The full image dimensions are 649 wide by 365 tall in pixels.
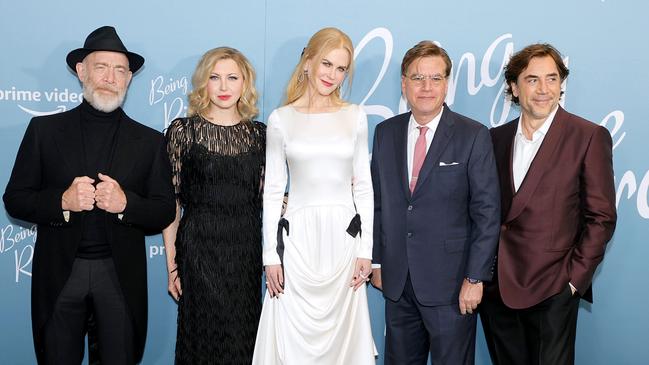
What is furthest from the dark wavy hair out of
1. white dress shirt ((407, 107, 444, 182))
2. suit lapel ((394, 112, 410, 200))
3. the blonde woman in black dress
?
the blonde woman in black dress

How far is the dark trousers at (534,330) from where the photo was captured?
2834mm

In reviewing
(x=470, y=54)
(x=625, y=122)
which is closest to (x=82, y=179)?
(x=470, y=54)

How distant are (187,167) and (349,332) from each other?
3.73 ft

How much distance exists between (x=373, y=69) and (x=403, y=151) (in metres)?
0.89

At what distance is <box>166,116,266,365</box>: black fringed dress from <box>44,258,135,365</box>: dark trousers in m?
0.34

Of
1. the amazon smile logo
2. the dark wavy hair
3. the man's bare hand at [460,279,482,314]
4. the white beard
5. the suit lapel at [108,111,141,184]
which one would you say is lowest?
the man's bare hand at [460,279,482,314]

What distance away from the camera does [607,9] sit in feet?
12.3

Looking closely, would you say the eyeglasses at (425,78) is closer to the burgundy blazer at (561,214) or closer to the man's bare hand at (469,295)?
the burgundy blazer at (561,214)

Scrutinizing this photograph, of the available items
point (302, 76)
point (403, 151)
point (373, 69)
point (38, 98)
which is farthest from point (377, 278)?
point (38, 98)

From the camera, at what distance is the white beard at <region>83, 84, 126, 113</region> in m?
2.87

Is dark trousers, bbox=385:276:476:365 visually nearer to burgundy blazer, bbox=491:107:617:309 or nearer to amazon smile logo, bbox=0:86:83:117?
burgundy blazer, bbox=491:107:617:309

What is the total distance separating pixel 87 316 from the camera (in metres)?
2.82

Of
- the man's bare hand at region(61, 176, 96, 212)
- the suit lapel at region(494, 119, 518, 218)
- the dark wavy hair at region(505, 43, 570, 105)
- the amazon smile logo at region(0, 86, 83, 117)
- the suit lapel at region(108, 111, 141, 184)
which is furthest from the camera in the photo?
the amazon smile logo at region(0, 86, 83, 117)

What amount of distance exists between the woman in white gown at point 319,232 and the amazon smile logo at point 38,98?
1.43 meters
